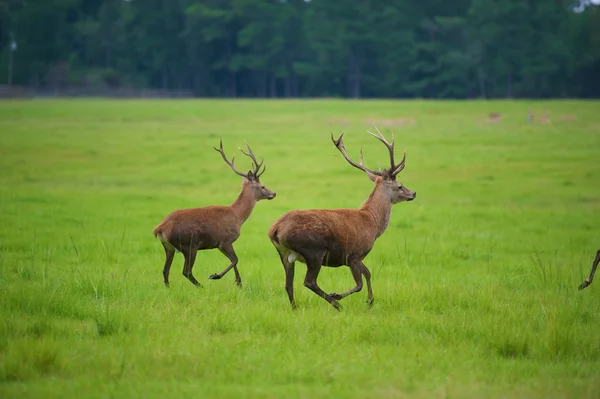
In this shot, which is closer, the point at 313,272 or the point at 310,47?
the point at 313,272

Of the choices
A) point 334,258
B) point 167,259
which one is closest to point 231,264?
point 167,259

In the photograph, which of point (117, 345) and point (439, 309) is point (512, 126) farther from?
point (117, 345)

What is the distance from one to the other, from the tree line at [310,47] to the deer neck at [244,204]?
216 ft

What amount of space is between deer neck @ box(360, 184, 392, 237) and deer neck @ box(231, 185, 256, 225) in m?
1.78

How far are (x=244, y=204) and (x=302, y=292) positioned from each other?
1.98 meters

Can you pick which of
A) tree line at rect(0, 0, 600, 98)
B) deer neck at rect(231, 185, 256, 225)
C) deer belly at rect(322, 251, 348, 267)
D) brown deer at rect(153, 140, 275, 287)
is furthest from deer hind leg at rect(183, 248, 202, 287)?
tree line at rect(0, 0, 600, 98)

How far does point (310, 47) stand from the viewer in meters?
85.9

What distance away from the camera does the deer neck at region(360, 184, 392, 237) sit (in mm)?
9758

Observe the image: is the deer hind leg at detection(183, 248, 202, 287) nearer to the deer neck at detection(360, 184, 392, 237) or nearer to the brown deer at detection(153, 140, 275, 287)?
the brown deer at detection(153, 140, 275, 287)

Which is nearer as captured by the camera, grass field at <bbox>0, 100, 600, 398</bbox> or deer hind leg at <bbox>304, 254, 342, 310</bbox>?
grass field at <bbox>0, 100, 600, 398</bbox>

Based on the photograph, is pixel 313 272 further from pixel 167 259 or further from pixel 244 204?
pixel 244 204

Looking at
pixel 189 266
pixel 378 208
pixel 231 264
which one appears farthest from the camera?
pixel 231 264

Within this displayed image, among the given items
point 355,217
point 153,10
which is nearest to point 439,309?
point 355,217

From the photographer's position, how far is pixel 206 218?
10.3 metres
